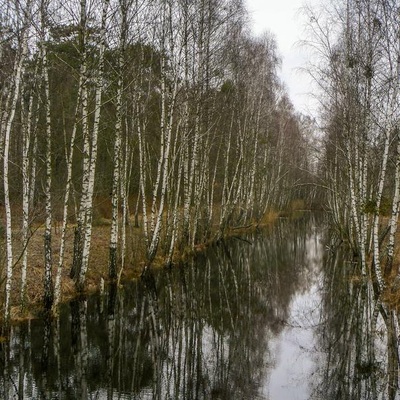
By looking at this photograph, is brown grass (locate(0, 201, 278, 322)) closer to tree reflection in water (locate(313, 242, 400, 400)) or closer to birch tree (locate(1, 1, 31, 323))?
birch tree (locate(1, 1, 31, 323))

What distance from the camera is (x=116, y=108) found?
40.6 ft

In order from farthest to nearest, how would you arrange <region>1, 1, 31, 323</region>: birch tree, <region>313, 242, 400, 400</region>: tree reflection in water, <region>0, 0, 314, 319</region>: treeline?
<region>0, 0, 314, 319</region>: treeline, <region>1, 1, 31, 323</region>: birch tree, <region>313, 242, 400, 400</region>: tree reflection in water

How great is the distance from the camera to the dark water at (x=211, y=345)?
21.7ft

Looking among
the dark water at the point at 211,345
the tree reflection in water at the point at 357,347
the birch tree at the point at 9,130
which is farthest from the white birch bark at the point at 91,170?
the tree reflection in water at the point at 357,347

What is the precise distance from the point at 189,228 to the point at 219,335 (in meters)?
10.4

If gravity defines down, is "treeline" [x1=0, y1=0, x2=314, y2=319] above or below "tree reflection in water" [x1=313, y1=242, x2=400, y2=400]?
above

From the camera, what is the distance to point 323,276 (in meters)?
15.6

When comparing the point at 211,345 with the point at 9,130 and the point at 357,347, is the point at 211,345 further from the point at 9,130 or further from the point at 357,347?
the point at 9,130

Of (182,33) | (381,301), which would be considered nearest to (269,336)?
(381,301)

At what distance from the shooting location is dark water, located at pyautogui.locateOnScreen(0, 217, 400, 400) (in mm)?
6609

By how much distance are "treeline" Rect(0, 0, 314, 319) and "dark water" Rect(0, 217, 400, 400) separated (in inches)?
51.7

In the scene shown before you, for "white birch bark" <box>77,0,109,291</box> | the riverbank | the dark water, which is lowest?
the dark water

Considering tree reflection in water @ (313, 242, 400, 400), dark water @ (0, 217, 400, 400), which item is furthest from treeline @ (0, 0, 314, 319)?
tree reflection in water @ (313, 242, 400, 400)

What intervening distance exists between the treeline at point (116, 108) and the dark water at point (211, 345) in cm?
131
